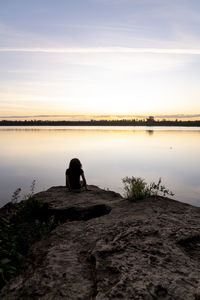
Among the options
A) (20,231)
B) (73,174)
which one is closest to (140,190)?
(73,174)

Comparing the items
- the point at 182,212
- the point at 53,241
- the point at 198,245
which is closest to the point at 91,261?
the point at 53,241

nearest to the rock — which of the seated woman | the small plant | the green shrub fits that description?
the green shrub

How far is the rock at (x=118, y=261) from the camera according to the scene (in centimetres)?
340

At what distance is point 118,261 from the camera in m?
4.05

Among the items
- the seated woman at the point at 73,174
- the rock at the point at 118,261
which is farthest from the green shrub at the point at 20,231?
the seated woman at the point at 73,174

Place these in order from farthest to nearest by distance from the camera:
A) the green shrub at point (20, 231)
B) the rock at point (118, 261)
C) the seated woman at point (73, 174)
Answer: the seated woman at point (73, 174) < the green shrub at point (20, 231) < the rock at point (118, 261)

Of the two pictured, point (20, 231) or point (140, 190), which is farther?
point (140, 190)

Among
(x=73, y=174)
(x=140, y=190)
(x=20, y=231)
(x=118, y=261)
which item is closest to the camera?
(x=118, y=261)

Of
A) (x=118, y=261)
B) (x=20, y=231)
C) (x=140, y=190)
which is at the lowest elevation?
(x=20, y=231)

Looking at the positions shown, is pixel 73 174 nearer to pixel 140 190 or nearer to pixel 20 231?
pixel 140 190

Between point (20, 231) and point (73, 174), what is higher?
point (73, 174)

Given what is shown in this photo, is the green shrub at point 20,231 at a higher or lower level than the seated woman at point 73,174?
lower

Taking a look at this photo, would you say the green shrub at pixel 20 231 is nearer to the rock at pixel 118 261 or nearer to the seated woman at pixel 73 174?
the rock at pixel 118 261

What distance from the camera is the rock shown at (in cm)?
340
